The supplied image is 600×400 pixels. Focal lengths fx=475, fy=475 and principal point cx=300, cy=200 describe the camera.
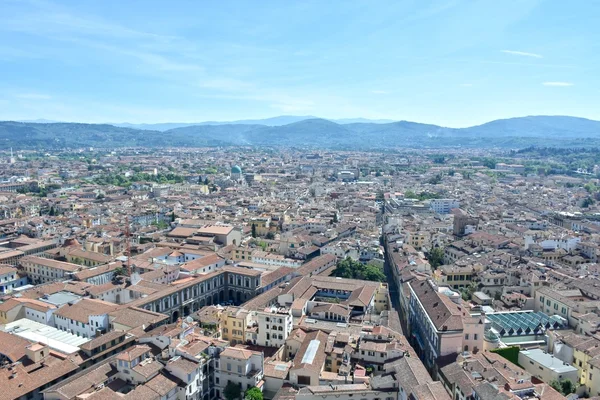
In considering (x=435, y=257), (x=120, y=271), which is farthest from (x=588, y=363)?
(x=120, y=271)

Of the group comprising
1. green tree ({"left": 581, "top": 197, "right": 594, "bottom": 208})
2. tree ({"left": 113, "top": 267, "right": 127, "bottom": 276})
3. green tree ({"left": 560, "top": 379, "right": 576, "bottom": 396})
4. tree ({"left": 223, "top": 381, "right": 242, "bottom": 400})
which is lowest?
tree ({"left": 223, "top": 381, "right": 242, "bottom": 400})

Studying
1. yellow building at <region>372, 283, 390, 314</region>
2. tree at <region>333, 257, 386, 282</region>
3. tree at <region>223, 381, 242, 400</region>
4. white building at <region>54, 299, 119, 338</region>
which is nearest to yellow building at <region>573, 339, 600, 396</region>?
yellow building at <region>372, 283, 390, 314</region>

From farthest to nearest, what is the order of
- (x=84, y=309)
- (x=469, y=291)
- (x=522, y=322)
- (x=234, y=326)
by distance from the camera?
1. (x=469, y=291)
2. (x=84, y=309)
3. (x=522, y=322)
4. (x=234, y=326)

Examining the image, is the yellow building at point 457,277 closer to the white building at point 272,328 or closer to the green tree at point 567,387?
the green tree at point 567,387

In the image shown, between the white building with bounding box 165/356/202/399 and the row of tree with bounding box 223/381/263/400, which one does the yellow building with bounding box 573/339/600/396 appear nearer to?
the row of tree with bounding box 223/381/263/400

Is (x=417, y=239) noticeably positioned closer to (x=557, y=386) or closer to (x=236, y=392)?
(x=557, y=386)

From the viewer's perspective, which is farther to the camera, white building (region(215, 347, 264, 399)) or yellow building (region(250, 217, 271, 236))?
yellow building (region(250, 217, 271, 236))
